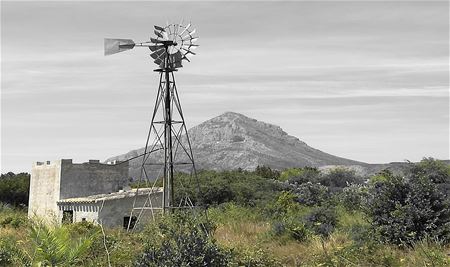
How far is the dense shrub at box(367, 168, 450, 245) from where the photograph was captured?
17.1m

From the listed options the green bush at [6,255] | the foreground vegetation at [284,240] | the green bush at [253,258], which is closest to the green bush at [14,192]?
the foreground vegetation at [284,240]

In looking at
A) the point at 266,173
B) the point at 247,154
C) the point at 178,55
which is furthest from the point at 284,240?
the point at 247,154

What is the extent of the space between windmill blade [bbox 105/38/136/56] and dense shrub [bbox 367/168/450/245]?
419 inches

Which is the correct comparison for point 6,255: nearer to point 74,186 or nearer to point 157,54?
point 157,54

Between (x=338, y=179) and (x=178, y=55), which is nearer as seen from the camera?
(x=178, y=55)

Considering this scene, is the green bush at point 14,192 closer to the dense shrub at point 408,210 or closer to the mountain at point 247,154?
the dense shrub at point 408,210

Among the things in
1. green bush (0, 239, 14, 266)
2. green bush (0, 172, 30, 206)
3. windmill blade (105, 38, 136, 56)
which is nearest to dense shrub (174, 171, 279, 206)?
green bush (0, 172, 30, 206)

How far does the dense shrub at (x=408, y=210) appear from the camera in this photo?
17078 millimetres

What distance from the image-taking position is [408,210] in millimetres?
17234

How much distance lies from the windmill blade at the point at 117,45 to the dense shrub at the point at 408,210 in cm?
1064

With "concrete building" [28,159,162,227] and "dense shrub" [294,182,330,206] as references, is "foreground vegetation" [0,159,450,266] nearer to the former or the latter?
"concrete building" [28,159,162,227]


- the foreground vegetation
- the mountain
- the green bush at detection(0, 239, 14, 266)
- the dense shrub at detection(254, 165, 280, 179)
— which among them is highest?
the mountain

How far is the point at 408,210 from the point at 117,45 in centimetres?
1225

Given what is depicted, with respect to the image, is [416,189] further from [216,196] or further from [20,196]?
[20,196]
